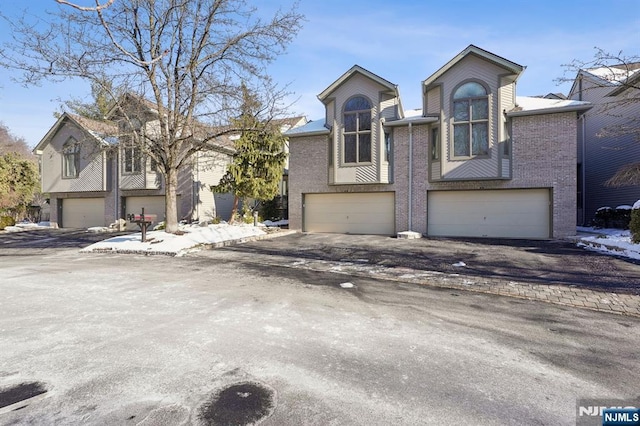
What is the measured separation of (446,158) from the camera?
14.4 metres

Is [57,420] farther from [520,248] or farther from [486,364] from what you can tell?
[520,248]

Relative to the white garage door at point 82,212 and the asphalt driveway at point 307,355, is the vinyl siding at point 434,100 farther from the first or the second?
the white garage door at point 82,212

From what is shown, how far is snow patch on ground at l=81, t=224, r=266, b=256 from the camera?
1088 cm

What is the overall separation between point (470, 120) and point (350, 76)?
555 cm

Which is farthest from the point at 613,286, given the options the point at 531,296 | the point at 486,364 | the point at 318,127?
the point at 318,127

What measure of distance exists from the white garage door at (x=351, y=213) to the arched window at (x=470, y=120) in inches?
143

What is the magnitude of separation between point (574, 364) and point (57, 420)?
169 inches

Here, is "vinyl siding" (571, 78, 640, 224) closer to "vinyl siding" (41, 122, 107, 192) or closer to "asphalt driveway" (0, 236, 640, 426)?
"asphalt driveway" (0, 236, 640, 426)

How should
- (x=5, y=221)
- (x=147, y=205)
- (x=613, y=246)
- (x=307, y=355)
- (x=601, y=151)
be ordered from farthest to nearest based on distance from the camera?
(x=5, y=221) < (x=147, y=205) < (x=601, y=151) < (x=613, y=246) < (x=307, y=355)

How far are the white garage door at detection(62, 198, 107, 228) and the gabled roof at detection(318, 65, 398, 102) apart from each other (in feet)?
50.7

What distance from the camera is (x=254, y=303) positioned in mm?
5262

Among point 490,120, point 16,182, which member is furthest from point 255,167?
point 16,182

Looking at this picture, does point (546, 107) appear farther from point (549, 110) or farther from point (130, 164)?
point (130, 164)

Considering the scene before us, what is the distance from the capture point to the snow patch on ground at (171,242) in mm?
10884
